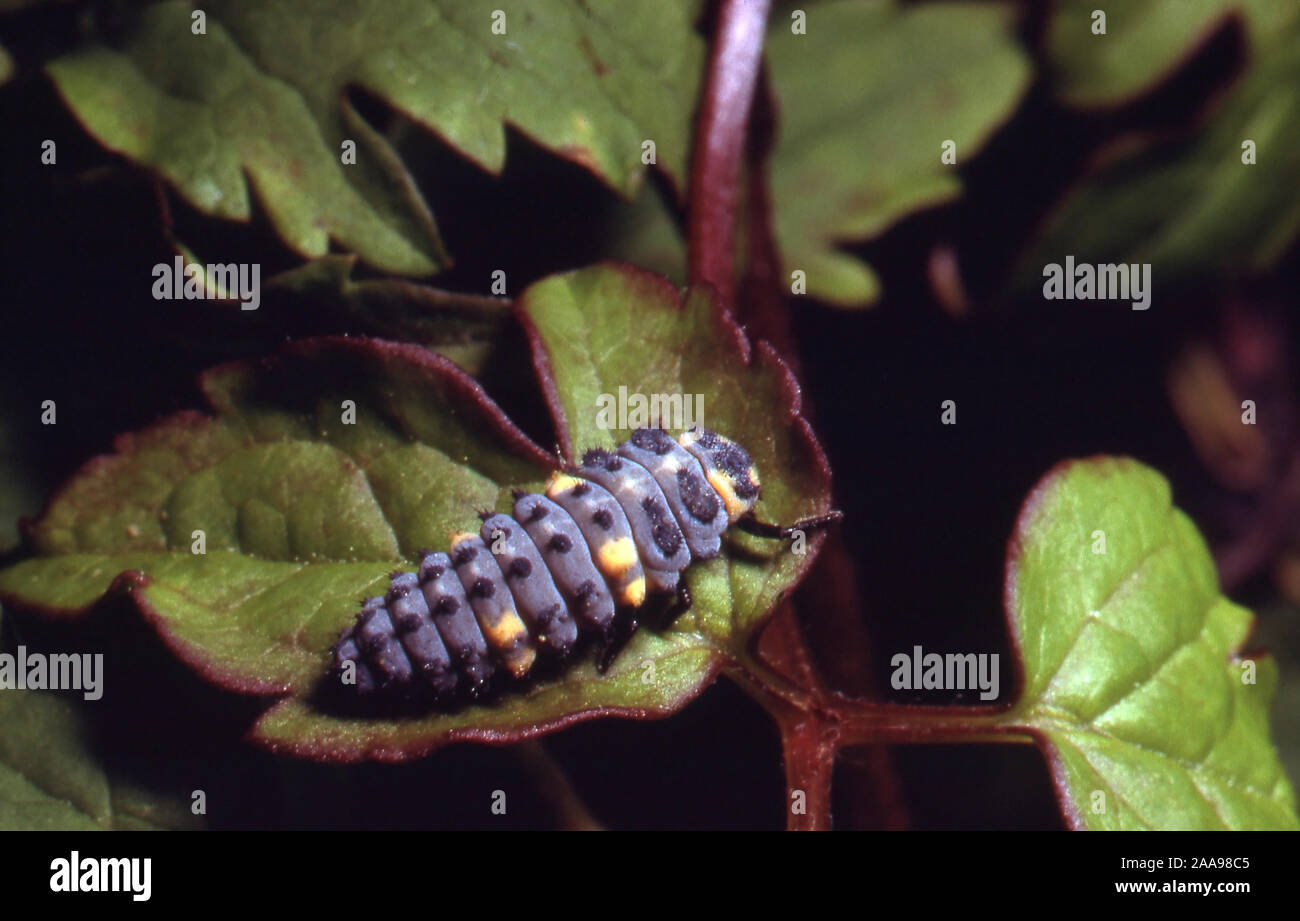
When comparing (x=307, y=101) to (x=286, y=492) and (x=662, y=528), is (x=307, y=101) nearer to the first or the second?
(x=286, y=492)

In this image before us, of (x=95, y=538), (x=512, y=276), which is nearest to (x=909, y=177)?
(x=512, y=276)

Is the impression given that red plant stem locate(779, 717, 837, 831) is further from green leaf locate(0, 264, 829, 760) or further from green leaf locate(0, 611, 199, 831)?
green leaf locate(0, 611, 199, 831)

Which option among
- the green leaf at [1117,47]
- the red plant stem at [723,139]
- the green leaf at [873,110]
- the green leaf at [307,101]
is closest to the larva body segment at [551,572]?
the red plant stem at [723,139]

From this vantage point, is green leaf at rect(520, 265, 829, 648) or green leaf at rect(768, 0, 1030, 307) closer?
green leaf at rect(520, 265, 829, 648)

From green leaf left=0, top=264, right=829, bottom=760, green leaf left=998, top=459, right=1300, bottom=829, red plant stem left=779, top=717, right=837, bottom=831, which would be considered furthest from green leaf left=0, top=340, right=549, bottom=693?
green leaf left=998, top=459, right=1300, bottom=829

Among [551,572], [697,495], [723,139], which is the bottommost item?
[551,572]

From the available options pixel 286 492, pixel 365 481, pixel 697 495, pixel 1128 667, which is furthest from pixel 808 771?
pixel 286 492
